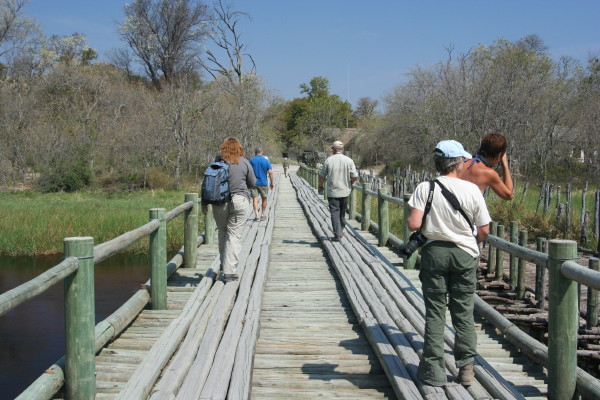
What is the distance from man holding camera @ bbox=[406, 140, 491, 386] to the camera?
359 cm

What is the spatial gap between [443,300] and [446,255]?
10.9 inches

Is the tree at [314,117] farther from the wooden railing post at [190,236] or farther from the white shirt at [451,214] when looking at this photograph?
the white shirt at [451,214]

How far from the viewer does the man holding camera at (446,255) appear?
359 cm

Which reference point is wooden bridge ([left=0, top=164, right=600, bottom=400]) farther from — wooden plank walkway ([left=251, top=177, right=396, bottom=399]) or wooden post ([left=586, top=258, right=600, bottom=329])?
wooden post ([left=586, top=258, right=600, bottom=329])

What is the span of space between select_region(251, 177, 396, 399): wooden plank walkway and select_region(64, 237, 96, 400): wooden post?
1042 mm

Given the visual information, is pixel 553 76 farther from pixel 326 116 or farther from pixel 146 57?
pixel 146 57

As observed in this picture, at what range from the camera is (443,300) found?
3629 mm

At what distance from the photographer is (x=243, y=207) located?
650 centimetres

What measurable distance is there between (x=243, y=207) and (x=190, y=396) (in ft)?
10.4

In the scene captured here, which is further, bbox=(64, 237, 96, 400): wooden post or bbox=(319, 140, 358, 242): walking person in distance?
bbox=(319, 140, 358, 242): walking person in distance

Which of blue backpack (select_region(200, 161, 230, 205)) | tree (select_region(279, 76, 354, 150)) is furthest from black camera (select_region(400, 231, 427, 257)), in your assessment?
tree (select_region(279, 76, 354, 150))

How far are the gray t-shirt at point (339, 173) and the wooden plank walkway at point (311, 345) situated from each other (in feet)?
5.14

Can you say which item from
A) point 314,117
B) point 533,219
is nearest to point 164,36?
point 314,117

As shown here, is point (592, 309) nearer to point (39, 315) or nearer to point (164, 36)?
point (39, 315)
